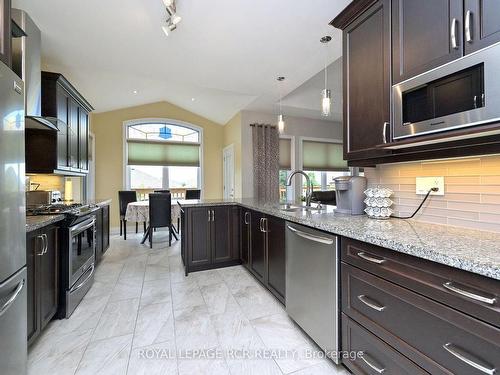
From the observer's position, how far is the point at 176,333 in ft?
6.00

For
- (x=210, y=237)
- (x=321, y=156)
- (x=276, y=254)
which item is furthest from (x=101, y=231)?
(x=321, y=156)

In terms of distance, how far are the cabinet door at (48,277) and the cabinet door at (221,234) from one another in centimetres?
156

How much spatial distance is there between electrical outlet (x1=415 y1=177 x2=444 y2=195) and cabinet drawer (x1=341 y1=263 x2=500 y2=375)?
0.75 meters

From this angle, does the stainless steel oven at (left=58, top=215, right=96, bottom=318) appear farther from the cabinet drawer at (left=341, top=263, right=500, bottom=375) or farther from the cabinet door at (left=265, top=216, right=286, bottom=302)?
the cabinet drawer at (left=341, top=263, right=500, bottom=375)

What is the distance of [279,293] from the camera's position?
217 cm

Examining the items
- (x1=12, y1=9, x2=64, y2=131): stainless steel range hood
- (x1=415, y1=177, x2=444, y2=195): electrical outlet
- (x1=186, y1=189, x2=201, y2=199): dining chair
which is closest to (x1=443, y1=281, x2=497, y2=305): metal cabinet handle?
(x1=415, y1=177, x2=444, y2=195): electrical outlet

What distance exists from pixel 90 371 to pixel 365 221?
6.47 ft

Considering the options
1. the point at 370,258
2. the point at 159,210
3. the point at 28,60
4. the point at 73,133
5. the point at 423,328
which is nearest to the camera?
the point at 423,328

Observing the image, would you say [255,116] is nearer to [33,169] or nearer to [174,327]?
[33,169]

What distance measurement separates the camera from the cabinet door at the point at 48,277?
1.72 m

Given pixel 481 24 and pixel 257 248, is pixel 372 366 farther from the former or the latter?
pixel 481 24

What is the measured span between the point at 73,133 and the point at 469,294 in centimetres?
409

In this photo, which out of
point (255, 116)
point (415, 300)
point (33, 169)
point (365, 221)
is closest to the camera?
point (415, 300)

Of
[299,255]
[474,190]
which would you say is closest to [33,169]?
[299,255]
